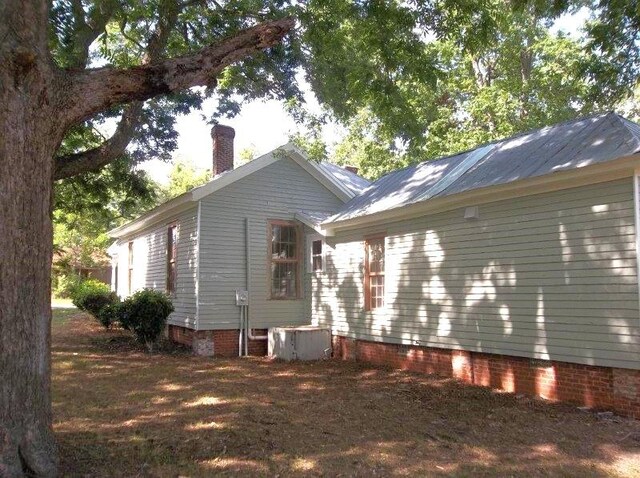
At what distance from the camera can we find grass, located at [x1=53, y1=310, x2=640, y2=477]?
5168mm

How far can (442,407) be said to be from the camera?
7617 mm

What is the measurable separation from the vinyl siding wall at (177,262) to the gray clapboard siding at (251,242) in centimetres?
40

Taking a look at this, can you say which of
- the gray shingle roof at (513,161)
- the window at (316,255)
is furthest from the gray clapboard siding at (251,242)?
the gray shingle roof at (513,161)

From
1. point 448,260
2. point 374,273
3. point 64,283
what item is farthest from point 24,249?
point 64,283

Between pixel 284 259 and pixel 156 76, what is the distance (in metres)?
8.95

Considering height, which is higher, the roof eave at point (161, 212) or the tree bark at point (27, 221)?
the roof eave at point (161, 212)

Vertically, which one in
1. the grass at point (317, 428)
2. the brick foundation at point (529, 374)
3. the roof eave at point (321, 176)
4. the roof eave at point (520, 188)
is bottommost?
the grass at point (317, 428)

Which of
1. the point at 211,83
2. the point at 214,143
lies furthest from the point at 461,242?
the point at 214,143

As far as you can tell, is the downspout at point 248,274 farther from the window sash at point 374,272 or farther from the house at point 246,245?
the window sash at point 374,272

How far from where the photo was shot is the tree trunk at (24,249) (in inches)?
166

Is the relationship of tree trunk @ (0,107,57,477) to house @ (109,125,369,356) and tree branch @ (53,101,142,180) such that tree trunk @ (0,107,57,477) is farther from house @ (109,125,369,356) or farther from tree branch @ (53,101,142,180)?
house @ (109,125,369,356)

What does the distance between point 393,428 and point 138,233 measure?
14206mm

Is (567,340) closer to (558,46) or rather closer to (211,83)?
(211,83)

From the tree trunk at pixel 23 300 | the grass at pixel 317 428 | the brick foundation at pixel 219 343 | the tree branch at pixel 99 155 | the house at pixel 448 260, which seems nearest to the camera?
the tree trunk at pixel 23 300
